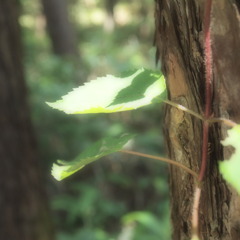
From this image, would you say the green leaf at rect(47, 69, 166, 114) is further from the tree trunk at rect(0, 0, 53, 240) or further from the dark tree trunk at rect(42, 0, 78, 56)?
the dark tree trunk at rect(42, 0, 78, 56)

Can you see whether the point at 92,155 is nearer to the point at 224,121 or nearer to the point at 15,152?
the point at 224,121

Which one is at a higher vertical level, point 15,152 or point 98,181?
point 98,181

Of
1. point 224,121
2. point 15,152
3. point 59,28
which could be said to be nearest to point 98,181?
point 15,152

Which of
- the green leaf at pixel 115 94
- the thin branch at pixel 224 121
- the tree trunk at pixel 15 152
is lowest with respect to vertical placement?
the thin branch at pixel 224 121

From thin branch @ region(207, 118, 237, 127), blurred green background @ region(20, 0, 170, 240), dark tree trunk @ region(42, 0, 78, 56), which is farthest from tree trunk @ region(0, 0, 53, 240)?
dark tree trunk @ region(42, 0, 78, 56)

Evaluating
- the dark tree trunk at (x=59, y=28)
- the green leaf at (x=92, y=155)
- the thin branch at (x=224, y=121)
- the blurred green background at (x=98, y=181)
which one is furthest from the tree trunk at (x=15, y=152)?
the dark tree trunk at (x=59, y=28)

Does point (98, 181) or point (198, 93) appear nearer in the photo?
point (198, 93)

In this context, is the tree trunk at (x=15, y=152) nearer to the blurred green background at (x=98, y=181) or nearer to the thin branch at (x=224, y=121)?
the blurred green background at (x=98, y=181)
